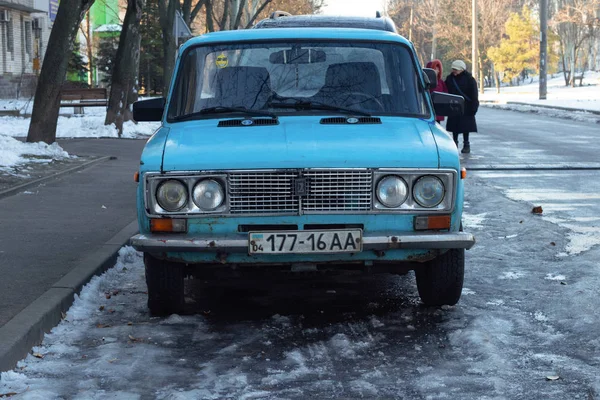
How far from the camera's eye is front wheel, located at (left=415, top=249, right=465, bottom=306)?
6.34 meters

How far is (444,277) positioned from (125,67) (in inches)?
743

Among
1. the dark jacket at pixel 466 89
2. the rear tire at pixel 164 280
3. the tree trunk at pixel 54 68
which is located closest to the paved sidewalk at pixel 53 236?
the rear tire at pixel 164 280

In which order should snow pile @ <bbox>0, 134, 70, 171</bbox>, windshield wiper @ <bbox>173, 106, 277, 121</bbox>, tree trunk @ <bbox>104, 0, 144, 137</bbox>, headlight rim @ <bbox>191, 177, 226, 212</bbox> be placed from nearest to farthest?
headlight rim @ <bbox>191, 177, 226, 212</bbox> < windshield wiper @ <bbox>173, 106, 277, 121</bbox> < snow pile @ <bbox>0, 134, 70, 171</bbox> < tree trunk @ <bbox>104, 0, 144, 137</bbox>

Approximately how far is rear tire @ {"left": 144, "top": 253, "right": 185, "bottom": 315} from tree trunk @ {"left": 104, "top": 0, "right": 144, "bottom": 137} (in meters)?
18.0

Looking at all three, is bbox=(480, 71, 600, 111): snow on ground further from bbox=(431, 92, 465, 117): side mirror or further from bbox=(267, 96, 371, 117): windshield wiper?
bbox=(267, 96, 371, 117): windshield wiper

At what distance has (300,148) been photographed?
5992mm

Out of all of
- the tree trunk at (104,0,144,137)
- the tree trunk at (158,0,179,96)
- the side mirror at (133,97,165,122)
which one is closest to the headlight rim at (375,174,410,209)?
the side mirror at (133,97,165,122)

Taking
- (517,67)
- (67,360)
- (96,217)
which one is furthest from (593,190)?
(517,67)

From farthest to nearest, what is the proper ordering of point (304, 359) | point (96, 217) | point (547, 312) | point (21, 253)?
point (96, 217)
point (21, 253)
point (547, 312)
point (304, 359)

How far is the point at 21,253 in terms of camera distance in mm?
8250

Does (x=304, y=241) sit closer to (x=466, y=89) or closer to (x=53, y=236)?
(x=53, y=236)

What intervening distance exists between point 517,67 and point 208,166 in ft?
238

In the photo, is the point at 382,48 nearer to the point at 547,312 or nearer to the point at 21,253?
the point at 547,312

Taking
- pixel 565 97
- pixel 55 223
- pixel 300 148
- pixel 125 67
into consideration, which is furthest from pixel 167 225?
pixel 565 97
